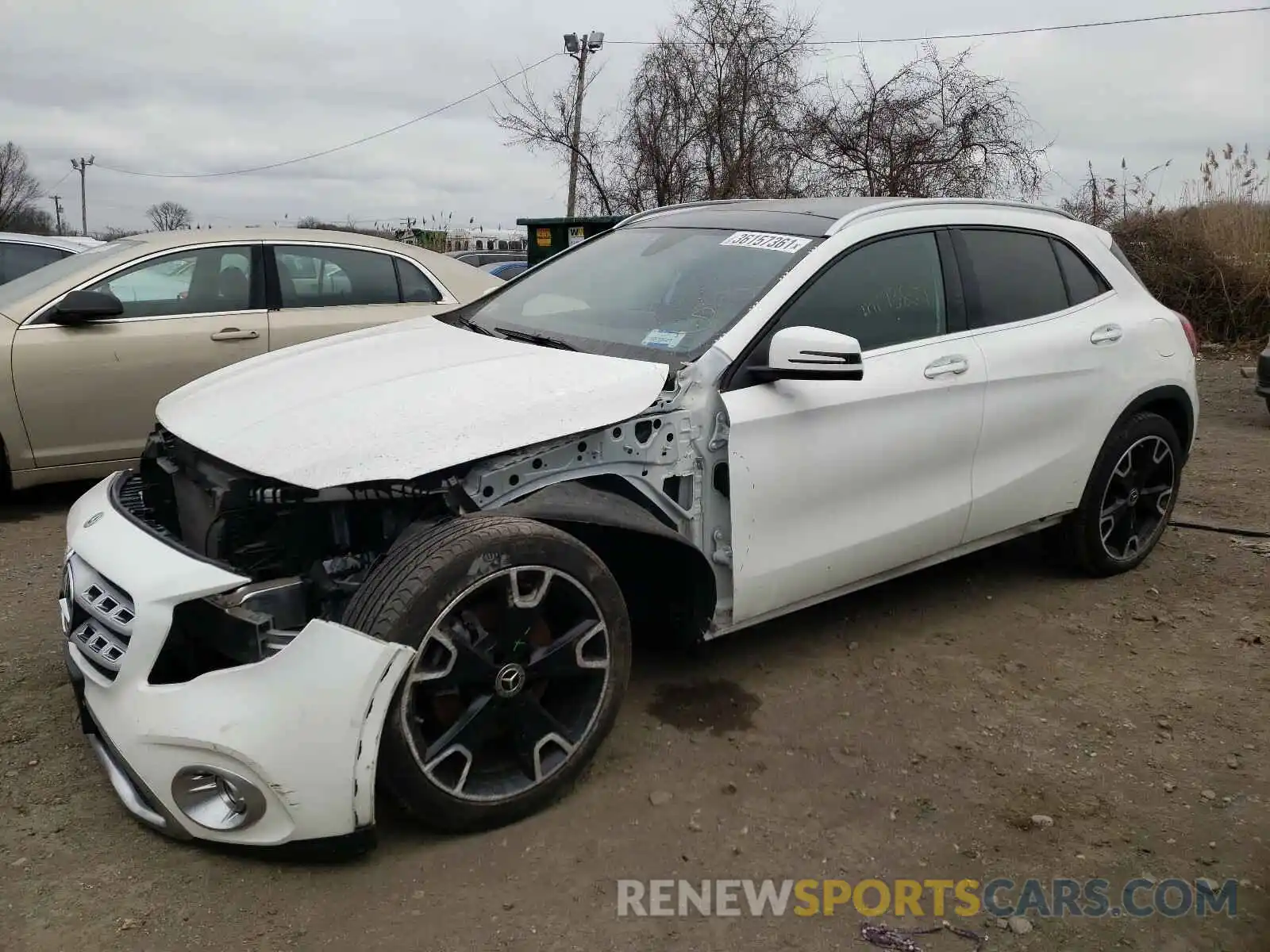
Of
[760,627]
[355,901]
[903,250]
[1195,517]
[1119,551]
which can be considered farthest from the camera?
[1195,517]

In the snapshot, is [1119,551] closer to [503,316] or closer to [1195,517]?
[1195,517]

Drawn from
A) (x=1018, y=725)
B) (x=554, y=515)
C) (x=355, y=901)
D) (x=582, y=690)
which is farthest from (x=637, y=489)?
→ (x=1018, y=725)

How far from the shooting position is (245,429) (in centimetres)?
277

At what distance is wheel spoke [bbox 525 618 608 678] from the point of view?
267 cm

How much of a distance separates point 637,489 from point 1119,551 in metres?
2.72

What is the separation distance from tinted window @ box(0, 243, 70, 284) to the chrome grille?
6.27 m

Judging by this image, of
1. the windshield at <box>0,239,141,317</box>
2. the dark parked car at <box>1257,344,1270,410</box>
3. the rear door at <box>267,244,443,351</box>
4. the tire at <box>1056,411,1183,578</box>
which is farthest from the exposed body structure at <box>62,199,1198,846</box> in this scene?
the dark parked car at <box>1257,344,1270,410</box>

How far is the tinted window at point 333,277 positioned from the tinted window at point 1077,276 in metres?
3.78

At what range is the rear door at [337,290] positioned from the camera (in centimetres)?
575

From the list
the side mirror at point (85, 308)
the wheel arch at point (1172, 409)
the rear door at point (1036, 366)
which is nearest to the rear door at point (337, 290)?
the side mirror at point (85, 308)

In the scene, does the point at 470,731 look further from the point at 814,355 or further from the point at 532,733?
the point at 814,355

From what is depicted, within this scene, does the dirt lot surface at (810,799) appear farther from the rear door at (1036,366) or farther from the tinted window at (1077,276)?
the tinted window at (1077,276)

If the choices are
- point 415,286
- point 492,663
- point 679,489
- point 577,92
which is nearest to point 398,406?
point 492,663

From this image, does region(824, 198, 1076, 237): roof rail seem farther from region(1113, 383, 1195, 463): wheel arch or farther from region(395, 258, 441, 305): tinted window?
region(395, 258, 441, 305): tinted window
